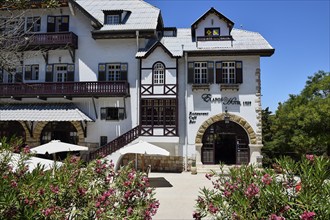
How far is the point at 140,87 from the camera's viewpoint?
1945 cm

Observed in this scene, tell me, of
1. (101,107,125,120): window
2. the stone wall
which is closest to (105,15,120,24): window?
(101,107,125,120): window

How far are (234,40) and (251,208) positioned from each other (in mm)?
17186

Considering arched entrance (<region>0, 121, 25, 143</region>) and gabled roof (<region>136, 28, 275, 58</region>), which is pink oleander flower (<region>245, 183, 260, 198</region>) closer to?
gabled roof (<region>136, 28, 275, 58</region>)

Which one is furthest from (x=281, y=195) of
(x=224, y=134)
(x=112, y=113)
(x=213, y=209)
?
(x=112, y=113)

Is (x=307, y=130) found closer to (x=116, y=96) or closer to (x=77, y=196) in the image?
(x=116, y=96)

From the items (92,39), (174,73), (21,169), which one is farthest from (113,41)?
(21,169)

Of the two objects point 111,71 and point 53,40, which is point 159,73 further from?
point 53,40

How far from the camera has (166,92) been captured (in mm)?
19031

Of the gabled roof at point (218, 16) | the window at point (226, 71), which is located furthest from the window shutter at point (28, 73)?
the window at point (226, 71)

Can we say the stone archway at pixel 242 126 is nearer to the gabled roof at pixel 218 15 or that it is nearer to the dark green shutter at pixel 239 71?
the dark green shutter at pixel 239 71

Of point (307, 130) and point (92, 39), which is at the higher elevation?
point (92, 39)

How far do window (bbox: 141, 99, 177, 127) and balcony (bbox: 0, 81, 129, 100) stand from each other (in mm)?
1654

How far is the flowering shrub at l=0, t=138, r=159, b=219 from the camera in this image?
407 centimetres

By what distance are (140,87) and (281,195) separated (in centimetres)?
1583
